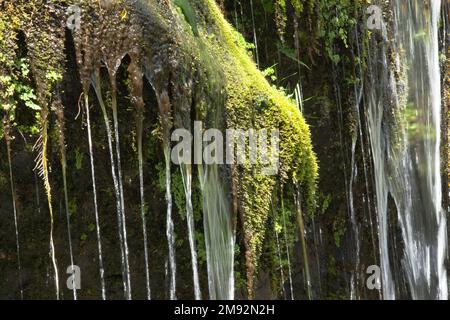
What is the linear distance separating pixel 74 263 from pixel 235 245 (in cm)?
136

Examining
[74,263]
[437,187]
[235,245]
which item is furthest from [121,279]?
[437,187]

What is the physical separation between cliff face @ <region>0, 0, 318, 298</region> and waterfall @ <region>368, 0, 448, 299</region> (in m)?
1.75

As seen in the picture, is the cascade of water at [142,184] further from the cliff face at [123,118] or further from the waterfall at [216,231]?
the waterfall at [216,231]

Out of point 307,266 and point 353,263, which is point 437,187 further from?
point 307,266

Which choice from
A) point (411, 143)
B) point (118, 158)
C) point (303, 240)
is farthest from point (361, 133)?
point (118, 158)

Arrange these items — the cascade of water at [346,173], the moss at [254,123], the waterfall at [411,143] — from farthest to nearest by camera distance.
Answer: the waterfall at [411,143]
the cascade of water at [346,173]
the moss at [254,123]

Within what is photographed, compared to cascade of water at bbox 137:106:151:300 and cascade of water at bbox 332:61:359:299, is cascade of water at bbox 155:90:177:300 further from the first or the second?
cascade of water at bbox 332:61:359:299

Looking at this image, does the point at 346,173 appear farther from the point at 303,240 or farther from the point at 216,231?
the point at 216,231

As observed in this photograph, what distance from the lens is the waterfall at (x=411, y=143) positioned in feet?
26.0

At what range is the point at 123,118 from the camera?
19.5 feet

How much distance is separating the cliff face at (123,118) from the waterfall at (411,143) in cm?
175

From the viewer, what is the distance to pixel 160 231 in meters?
6.64

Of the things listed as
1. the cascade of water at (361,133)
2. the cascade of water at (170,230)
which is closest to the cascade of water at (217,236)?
the cascade of water at (170,230)

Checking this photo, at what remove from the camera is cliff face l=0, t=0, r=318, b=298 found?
18.0 feet
